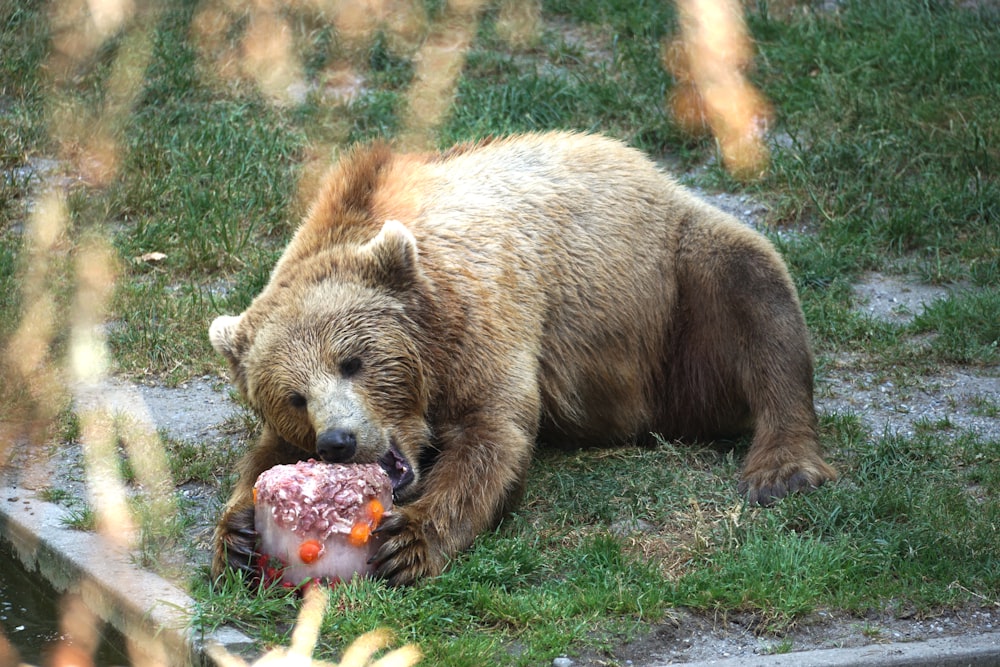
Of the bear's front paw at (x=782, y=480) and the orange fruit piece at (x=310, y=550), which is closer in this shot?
the orange fruit piece at (x=310, y=550)

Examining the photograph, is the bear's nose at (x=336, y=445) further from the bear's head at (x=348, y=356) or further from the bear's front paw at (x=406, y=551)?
the bear's front paw at (x=406, y=551)

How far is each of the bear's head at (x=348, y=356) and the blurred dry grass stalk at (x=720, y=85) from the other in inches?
171

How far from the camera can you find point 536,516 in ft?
18.5

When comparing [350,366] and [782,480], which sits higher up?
[350,366]

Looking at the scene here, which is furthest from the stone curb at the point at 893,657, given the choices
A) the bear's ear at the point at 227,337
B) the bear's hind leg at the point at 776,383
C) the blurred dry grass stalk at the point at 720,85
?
the blurred dry grass stalk at the point at 720,85

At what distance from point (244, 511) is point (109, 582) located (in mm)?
567

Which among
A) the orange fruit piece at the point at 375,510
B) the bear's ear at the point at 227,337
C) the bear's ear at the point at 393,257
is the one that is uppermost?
the bear's ear at the point at 393,257

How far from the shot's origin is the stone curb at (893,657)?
14.3ft

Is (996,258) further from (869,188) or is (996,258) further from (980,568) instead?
(980,568)

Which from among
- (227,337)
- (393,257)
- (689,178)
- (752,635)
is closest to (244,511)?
(227,337)

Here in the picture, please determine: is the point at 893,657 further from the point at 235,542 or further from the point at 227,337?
the point at 227,337

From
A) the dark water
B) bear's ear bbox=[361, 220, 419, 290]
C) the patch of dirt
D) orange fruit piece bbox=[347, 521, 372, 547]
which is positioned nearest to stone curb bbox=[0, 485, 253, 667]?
the dark water

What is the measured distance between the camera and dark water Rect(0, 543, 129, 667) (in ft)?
16.0

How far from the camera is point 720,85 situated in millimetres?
9750
